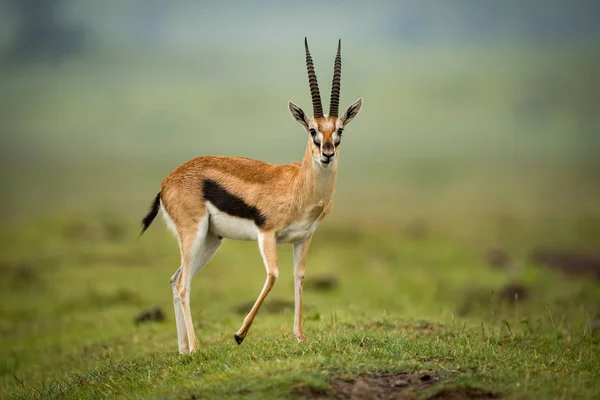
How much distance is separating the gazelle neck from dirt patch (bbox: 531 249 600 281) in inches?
625

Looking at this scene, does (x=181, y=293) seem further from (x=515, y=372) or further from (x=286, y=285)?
(x=286, y=285)

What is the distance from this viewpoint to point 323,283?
21188 millimetres

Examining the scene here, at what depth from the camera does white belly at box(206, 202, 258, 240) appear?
1102 cm

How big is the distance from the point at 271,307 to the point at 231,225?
6.55 m

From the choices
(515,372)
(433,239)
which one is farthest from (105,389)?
(433,239)

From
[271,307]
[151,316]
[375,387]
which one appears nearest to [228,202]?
[375,387]

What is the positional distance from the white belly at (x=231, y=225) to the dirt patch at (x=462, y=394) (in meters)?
3.96

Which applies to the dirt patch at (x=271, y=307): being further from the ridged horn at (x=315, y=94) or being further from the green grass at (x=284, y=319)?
the ridged horn at (x=315, y=94)

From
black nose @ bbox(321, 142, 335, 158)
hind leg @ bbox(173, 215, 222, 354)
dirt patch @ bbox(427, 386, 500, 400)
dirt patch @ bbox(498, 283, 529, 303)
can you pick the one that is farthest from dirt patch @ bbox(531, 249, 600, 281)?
dirt patch @ bbox(427, 386, 500, 400)

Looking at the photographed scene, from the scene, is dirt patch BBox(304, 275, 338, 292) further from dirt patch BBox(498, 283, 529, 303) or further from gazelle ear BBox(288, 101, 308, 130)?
gazelle ear BBox(288, 101, 308, 130)

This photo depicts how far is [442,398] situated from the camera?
7844 millimetres

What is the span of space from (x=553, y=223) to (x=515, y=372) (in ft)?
124

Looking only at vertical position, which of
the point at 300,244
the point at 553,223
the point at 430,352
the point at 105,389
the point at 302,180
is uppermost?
the point at 302,180

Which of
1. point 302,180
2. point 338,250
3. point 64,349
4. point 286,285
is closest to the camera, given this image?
point 302,180
